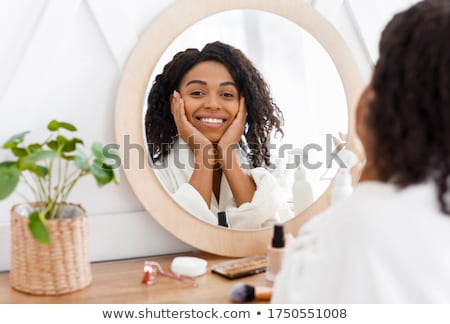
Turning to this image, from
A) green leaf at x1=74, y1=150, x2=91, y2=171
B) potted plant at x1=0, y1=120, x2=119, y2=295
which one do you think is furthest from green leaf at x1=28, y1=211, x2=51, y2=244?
green leaf at x1=74, y1=150, x2=91, y2=171

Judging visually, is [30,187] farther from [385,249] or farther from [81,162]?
[385,249]

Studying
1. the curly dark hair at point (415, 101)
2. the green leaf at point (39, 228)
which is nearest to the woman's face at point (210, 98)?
the green leaf at point (39, 228)

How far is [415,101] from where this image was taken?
68 centimetres

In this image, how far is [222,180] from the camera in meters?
1.18

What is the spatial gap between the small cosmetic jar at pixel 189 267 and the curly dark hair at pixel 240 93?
0.22 m

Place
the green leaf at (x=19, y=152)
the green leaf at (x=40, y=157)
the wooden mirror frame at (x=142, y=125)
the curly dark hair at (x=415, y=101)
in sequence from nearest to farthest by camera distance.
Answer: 1. the curly dark hair at (x=415, y=101)
2. the green leaf at (x=40, y=157)
3. the green leaf at (x=19, y=152)
4. the wooden mirror frame at (x=142, y=125)

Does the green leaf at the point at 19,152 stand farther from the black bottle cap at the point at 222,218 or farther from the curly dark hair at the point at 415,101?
the curly dark hair at the point at 415,101

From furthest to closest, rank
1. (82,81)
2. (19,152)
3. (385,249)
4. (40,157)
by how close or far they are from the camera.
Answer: (82,81) → (19,152) → (40,157) → (385,249)

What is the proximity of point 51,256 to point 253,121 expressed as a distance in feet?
1.66

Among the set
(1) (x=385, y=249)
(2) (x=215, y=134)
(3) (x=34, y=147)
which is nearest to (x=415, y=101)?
(1) (x=385, y=249)

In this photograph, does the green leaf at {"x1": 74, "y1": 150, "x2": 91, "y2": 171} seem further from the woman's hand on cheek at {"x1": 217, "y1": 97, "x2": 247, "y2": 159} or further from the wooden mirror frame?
the woman's hand on cheek at {"x1": 217, "y1": 97, "x2": 247, "y2": 159}

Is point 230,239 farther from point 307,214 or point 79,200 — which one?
point 79,200

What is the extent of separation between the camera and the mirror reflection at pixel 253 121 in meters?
1.15
